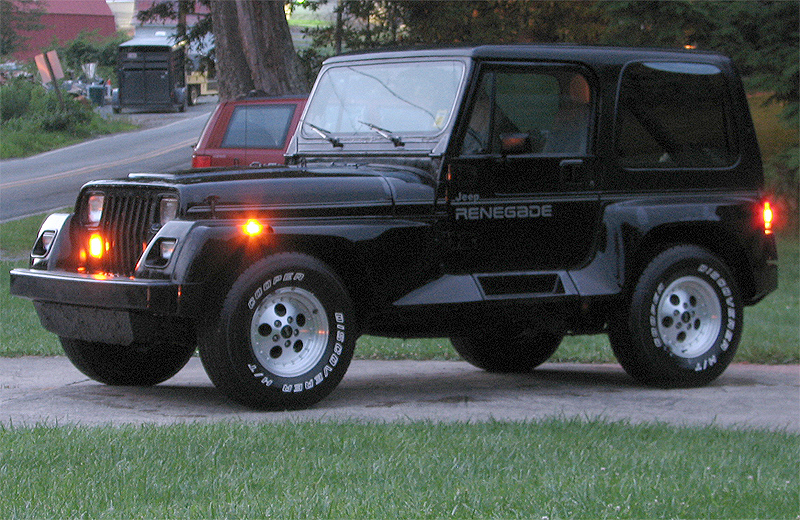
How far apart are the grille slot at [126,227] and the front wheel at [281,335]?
67 cm

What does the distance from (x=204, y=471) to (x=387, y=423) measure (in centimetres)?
152

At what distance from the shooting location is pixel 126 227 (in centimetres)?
695

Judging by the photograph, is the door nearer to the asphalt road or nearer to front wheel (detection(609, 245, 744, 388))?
front wheel (detection(609, 245, 744, 388))

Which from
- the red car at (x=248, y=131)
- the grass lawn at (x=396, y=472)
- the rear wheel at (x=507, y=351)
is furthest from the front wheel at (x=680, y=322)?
the red car at (x=248, y=131)

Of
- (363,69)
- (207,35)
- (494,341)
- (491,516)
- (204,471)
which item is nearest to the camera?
(491,516)

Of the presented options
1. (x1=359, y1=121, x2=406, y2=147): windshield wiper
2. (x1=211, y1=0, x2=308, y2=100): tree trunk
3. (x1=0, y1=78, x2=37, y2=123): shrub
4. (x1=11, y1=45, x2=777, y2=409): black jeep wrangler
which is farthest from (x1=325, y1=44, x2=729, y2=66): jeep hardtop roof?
(x1=0, y1=78, x2=37, y2=123): shrub

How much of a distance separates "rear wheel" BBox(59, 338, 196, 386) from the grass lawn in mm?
1797

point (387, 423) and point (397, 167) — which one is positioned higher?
point (397, 167)

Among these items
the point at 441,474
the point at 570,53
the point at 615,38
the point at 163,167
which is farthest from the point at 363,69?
the point at 163,167

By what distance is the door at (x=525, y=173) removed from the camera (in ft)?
24.4

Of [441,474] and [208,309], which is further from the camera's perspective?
[208,309]

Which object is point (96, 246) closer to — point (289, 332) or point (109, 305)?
point (109, 305)

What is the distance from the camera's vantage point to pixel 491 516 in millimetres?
4457

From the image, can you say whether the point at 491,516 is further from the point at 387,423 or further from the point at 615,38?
the point at 615,38
